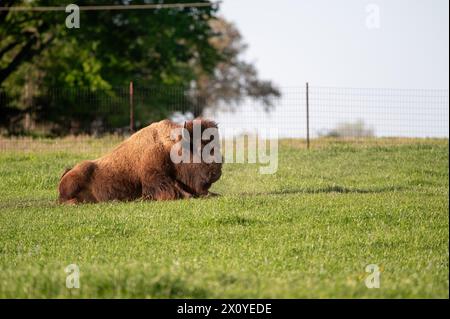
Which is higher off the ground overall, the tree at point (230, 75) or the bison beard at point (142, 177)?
the tree at point (230, 75)

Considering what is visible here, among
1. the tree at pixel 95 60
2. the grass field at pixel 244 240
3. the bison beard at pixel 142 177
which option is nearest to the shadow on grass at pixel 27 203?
the grass field at pixel 244 240

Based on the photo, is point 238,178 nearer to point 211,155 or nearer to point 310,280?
point 211,155

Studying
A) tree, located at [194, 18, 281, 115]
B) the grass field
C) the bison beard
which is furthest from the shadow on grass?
tree, located at [194, 18, 281, 115]

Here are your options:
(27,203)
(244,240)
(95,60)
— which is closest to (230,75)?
(95,60)

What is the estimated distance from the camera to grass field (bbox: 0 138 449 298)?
25.7 feet

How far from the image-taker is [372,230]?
38.5 ft

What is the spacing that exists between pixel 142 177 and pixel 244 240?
433 cm

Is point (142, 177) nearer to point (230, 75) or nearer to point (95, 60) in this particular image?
point (95, 60)

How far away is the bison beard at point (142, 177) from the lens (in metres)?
15.0

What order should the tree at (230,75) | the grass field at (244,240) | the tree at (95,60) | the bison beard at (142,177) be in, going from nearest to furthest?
the grass field at (244,240), the bison beard at (142,177), the tree at (95,60), the tree at (230,75)

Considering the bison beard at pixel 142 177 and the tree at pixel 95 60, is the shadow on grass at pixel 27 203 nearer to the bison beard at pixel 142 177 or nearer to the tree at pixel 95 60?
the bison beard at pixel 142 177

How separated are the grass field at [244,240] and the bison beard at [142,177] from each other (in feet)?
2.46

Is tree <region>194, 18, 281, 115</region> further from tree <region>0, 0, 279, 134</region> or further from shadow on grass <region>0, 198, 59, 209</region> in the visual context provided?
shadow on grass <region>0, 198, 59, 209</region>

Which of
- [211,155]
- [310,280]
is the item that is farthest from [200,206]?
[310,280]
